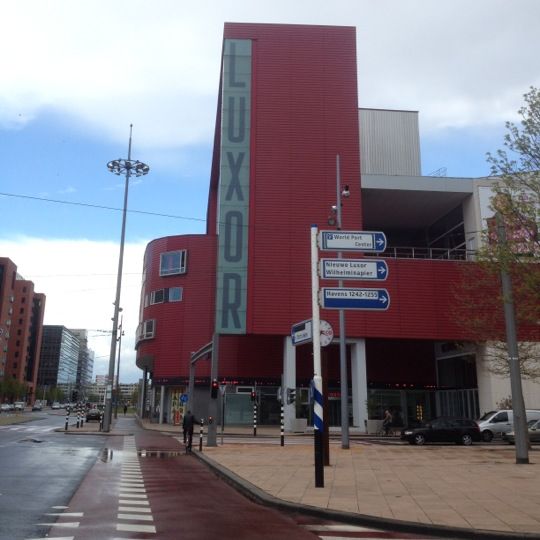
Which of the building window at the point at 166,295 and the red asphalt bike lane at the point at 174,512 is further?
the building window at the point at 166,295

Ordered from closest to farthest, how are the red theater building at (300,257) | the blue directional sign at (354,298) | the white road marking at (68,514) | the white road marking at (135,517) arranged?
the white road marking at (135,517)
the white road marking at (68,514)
the blue directional sign at (354,298)
the red theater building at (300,257)

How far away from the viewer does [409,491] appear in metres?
10.8

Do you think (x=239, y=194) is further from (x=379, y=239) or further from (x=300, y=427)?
(x=379, y=239)

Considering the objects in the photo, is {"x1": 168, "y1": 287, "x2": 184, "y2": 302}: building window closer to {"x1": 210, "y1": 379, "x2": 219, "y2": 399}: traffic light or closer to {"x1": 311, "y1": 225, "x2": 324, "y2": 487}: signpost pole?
{"x1": 210, "y1": 379, "x2": 219, "y2": 399}: traffic light

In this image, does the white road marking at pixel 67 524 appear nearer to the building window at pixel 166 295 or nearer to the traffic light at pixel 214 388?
the traffic light at pixel 214 388

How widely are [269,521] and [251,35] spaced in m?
44.7

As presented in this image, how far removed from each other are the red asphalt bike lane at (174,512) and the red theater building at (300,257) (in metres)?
27.1

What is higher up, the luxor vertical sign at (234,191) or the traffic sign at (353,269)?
the luxor vertical sign at (234,191)

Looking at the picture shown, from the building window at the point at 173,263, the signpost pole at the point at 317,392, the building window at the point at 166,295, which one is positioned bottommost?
the signpost pole at the point at 317,392

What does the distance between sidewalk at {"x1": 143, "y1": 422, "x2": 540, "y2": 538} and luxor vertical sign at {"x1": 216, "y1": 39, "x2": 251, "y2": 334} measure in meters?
24.5

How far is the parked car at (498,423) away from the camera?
3083 cm

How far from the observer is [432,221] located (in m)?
53.1

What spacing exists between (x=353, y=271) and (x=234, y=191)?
32.5m

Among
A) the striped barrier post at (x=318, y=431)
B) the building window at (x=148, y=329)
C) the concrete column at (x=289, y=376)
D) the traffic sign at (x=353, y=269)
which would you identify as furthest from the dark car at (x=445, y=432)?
the building window at (x=148, y=329)
